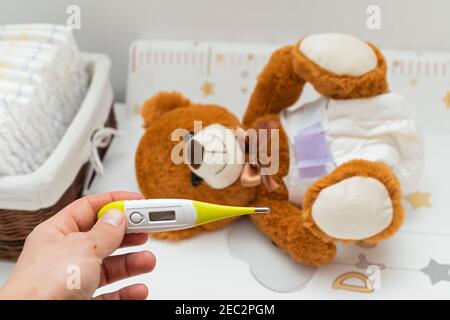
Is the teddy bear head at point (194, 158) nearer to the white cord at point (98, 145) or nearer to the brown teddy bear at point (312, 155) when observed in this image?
the brown teddy bear at point (312, 155)

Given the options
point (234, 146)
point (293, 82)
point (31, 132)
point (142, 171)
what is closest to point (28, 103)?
point (31, 132)

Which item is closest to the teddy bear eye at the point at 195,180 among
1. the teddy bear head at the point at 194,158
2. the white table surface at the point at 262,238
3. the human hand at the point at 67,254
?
the teddy bear head at the point at 194,158

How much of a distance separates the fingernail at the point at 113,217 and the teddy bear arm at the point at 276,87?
0.42 m

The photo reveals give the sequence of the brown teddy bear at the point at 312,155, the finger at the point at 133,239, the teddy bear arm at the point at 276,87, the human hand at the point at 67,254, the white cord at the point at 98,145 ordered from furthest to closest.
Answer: the white cord at the point at 98,145 < the teddy bear arm at the point at 276,87 < the brown teddy bear at the point at 312,155 < the finger at the point at 133,239 < the human hand at the point at 67,254

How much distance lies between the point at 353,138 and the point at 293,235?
0.19m

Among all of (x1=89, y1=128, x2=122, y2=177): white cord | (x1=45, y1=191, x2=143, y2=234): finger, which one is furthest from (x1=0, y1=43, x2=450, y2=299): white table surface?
(x1=45, y1=191, x2=143, y2=234): finger

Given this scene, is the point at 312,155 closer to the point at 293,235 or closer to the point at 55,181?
the point at 293,235

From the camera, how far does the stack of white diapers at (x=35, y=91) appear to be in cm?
87

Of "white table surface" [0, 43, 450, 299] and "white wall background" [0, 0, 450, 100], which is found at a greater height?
"white wall background" [0, 0, 450, 100]

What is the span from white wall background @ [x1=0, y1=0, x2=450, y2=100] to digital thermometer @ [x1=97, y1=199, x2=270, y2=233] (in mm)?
659

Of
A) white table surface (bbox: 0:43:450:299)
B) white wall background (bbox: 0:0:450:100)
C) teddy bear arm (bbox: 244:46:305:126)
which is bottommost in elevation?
white table surface (bbox: 0:43:450:299)

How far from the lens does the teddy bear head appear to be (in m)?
0.85

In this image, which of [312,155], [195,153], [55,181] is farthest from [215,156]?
[55,181]

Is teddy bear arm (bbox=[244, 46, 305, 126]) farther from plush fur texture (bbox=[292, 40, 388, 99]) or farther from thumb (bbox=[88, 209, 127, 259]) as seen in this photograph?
thumb (bbox=[88, 209, 127, 259])
